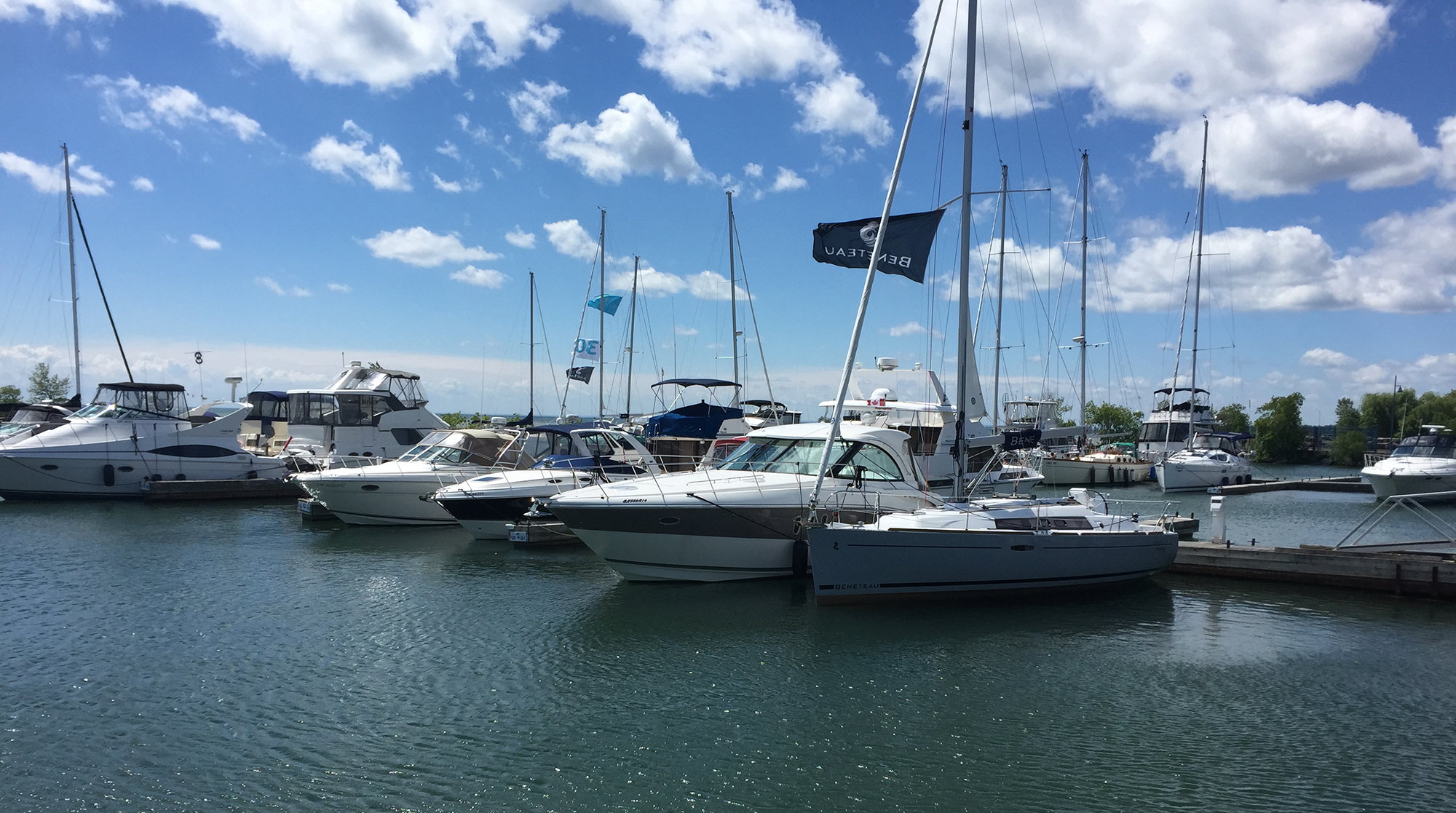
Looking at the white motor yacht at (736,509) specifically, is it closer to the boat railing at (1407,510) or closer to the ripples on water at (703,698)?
the ripples on water at (703,698)

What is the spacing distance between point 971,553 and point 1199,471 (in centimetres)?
3542

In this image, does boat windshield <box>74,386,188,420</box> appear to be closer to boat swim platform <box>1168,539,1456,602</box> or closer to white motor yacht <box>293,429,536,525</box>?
white motor yacht <box>293,429,536,525</box>

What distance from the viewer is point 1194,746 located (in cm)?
954

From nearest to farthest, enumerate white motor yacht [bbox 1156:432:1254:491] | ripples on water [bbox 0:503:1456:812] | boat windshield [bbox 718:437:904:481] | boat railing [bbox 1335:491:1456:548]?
ripples on water [bbox 0:503:1456:812] → boat railing [bbox 1335:491:1456:548] → boat windshield [bbox 718:437:904:481] → white motor yacht [bbox 1156:432:1254:491]

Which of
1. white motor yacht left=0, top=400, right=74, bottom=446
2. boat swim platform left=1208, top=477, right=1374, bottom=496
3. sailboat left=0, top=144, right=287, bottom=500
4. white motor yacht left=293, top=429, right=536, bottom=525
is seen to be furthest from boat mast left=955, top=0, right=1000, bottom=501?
white motor yacht left=0, top=400, right=74, bottom=446

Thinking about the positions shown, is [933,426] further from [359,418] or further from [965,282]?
[359,418]

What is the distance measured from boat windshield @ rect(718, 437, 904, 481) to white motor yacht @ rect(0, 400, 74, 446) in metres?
33.1

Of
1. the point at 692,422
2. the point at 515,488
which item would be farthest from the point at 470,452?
the point at 692,422

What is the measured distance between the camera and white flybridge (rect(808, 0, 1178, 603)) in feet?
49.2

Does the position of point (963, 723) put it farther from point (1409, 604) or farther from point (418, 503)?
point (418, 503)

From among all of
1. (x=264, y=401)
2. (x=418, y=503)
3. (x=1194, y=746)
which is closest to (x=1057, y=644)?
(x=1194, y=746)

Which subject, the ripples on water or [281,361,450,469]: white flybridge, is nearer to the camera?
the ripples on water

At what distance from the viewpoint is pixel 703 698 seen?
36.3ft

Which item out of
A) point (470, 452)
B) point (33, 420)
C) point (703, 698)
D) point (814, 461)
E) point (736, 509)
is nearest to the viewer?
point (703, 698)
